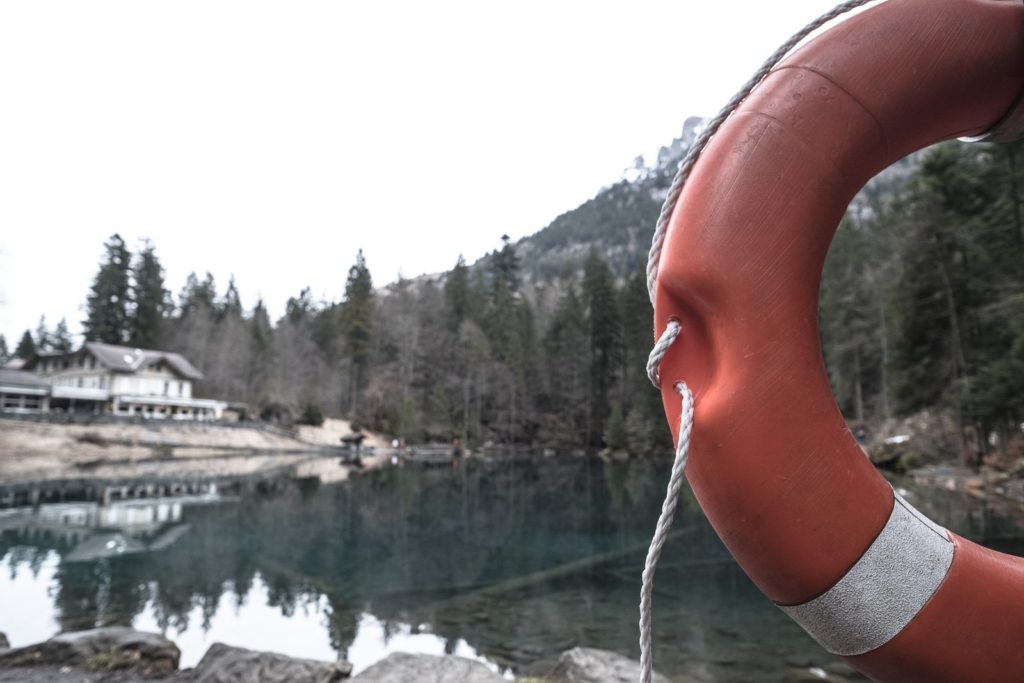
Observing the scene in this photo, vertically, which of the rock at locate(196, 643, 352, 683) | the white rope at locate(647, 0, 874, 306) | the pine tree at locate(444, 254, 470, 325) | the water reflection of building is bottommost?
the water reflection of building

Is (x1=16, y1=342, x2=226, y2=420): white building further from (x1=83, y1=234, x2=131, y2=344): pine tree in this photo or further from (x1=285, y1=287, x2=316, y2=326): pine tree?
(x1=285, y1=287, x2=316, y2=326): pine tree

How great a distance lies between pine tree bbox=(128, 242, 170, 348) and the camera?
4166 cm

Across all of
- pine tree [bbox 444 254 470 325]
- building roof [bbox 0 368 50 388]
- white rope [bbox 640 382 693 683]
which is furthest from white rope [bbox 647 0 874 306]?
pine tree [bbox 444 254 470 325]

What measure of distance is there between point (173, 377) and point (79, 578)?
34.1m

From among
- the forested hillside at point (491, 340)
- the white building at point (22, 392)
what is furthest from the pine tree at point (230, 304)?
the white building at point (22, 392)

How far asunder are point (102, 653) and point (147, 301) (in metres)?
45.8

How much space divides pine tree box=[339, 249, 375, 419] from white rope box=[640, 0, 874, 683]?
40561 mm

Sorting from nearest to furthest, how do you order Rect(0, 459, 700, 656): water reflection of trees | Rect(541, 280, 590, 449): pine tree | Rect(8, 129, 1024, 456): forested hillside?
Rect(0, 459, 700, 656): water reflection of trees → Rect(8, 129, 1024, 456): forested hillside → Rect(541, 280, 590, 449): pine tree

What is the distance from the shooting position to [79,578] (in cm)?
702

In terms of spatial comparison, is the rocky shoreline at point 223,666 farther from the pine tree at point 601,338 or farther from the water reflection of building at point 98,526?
the pine tree at point 601,338

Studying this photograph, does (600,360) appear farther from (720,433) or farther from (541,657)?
(720,433)

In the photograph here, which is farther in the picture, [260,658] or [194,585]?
[194,585]

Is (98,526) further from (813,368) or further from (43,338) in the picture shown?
(43,338)

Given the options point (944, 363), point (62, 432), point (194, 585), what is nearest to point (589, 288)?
point (944, 363)
